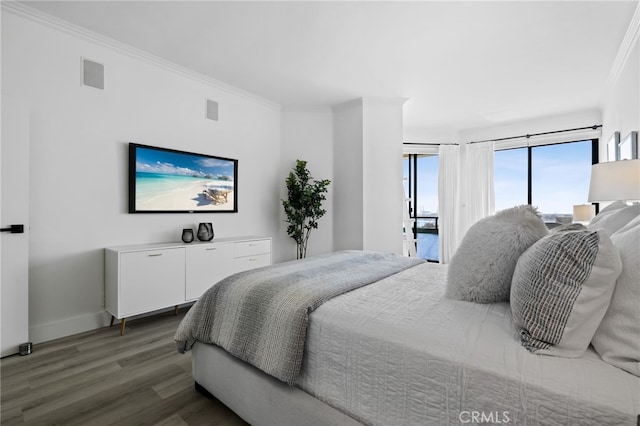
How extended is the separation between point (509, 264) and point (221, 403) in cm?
163

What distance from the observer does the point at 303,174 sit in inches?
176

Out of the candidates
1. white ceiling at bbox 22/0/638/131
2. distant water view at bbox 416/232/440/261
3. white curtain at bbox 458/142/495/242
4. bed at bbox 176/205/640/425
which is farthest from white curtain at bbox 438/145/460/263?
bed at bbox 176/205/640/425

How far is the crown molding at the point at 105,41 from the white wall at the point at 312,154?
96cm

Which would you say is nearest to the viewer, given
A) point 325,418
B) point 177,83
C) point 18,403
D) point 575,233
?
point 575,233

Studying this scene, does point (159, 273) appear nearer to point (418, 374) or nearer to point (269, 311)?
point (269, 311)

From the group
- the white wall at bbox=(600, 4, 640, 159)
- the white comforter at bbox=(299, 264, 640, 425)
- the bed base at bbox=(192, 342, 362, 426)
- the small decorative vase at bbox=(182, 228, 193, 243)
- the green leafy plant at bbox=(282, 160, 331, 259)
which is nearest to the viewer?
the white comforter at bbox=(299, 264, 640, 425)

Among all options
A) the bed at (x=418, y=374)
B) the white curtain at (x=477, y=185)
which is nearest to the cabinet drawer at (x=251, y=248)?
the bed at (x=418, y=374)

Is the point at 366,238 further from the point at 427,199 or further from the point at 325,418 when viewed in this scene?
the point at 325,418

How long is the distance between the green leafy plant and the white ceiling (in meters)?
1.14

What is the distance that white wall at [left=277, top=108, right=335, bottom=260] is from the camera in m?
4.68

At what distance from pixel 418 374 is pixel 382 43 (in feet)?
9.47

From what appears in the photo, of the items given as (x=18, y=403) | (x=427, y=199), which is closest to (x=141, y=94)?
(x=18, y=403)

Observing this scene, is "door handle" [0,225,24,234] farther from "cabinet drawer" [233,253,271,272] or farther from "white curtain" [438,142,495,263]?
"white curtain" [438,142,495,263]

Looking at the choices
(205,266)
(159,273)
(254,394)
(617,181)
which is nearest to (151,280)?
(159,273)
